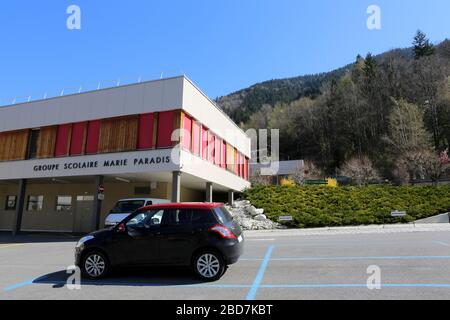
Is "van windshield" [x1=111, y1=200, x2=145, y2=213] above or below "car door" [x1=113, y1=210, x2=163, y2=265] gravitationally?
above

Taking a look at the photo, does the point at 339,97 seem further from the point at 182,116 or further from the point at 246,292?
the point at 246,292

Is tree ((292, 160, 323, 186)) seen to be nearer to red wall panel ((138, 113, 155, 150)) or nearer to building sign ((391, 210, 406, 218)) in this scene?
building sign ((391, 210, 406, 218))

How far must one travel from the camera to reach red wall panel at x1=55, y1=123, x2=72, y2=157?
70.8 ft

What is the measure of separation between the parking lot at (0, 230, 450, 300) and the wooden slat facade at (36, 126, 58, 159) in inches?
479

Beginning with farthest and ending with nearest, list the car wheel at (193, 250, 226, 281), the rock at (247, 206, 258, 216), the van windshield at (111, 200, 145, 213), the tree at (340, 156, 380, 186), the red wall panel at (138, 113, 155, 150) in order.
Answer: the tree at (340, 156, 380, 186), the rock at (247, 206, 258, 216), the red wall panel at (138, 113, 155, 150), the van windshield at (111, 200, 145, 213), the car wheel at (193, 250, 226, 281)

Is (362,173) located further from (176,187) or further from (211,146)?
(176,187)

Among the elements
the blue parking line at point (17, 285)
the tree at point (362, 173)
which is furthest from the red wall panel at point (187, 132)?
the tree at point (362, 173)

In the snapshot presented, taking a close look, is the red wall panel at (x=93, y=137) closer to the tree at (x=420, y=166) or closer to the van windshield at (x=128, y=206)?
the van windshield at (x=128, y=206)

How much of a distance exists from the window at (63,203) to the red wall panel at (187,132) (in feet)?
38.6

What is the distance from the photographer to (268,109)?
96438 mm

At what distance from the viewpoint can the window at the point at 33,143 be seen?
23.0 metres

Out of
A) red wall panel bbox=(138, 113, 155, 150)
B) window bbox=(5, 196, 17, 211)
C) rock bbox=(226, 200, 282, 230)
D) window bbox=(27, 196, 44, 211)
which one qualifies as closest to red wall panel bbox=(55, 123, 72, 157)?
red wall panel bbox=(138, 113, 155, 150)

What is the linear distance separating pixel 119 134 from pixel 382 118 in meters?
52.8
